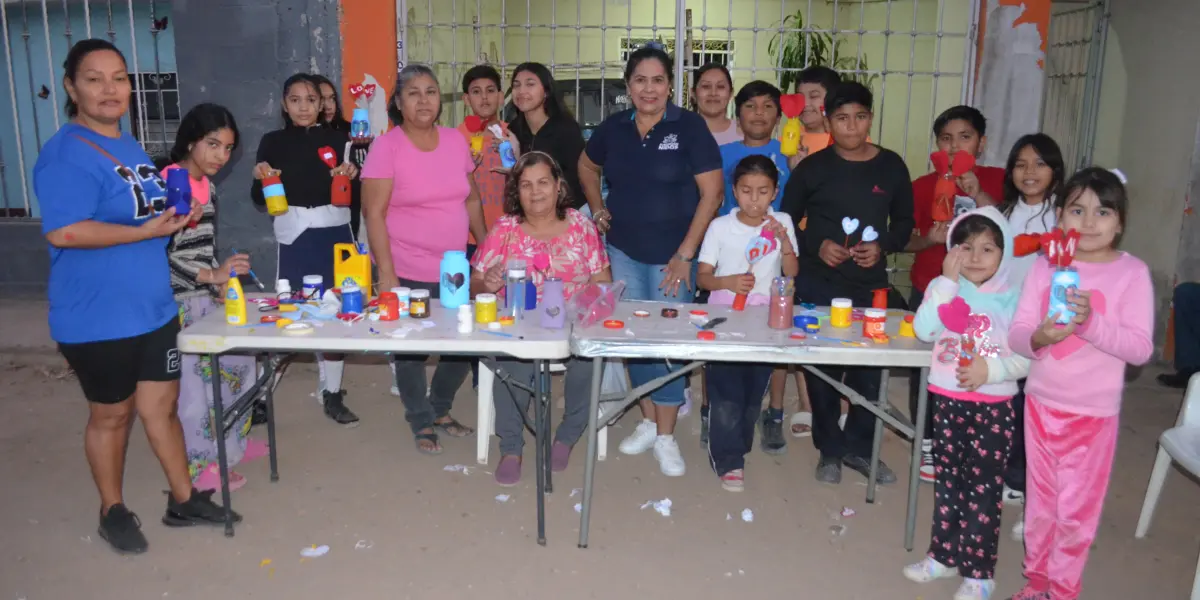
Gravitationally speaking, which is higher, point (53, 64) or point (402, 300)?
point (53, 64)

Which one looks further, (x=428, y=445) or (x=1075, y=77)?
(x=1075, y=77)

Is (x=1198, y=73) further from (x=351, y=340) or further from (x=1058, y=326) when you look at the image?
(x=351, y=340)

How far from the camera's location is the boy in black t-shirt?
12.1 ft

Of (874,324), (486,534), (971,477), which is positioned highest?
(874,324)

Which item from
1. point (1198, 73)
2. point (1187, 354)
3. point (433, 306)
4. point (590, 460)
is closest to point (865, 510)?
point (590, 460)

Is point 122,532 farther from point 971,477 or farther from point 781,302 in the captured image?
point 971,477

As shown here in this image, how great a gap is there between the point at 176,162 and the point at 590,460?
78.0 inches

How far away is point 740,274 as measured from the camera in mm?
3707

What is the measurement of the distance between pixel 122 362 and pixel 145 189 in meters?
0.60

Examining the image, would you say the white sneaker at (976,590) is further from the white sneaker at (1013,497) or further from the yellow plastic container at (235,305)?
the yellow plastic container at (235,305)

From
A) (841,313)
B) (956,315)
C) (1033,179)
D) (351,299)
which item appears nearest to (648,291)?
(841,313)

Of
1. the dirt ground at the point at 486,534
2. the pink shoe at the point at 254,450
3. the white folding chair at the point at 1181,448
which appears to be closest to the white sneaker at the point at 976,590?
the dirt ground at the point at 486,534

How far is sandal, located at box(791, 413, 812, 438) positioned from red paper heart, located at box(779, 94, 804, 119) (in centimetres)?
156

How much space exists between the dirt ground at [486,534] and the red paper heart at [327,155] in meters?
1.38
